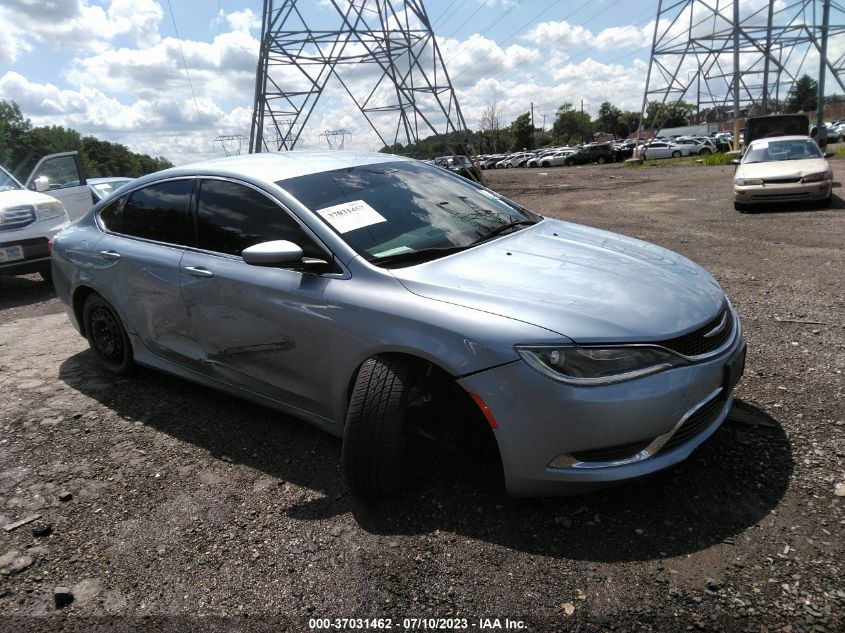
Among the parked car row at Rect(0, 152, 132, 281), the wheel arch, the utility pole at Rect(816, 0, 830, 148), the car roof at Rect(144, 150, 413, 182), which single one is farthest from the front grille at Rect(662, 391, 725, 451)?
the utility pole at Rect(816, 0, 830, 148)

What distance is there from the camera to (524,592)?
216cm

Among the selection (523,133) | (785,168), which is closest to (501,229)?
(785,168)

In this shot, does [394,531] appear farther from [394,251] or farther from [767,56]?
[767,56]

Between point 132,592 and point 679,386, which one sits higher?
point 679,386

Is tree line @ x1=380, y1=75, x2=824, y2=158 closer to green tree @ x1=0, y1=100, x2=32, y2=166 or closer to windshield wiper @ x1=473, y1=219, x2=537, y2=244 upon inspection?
green tree @ x1=0, y1=100, x2=32, y2=166

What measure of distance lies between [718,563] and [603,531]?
1.37ft

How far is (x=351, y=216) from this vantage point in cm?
310

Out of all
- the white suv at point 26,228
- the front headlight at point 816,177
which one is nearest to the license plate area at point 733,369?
the white suv at point 26,228

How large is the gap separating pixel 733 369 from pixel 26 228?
27.6 feet

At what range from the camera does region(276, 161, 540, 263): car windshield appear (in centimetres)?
302

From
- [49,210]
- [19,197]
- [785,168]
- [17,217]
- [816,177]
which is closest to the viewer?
[17,217]

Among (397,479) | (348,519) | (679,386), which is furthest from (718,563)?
(348,519)

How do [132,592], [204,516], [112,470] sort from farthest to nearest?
1. [112,470]
2. [204,516]
3. [132,592]

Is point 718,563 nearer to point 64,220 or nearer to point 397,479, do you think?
point 397,479
